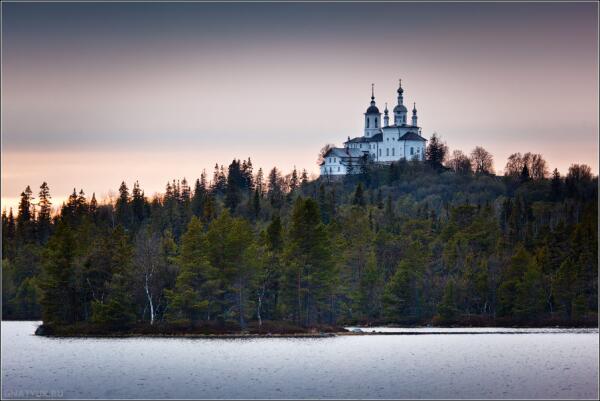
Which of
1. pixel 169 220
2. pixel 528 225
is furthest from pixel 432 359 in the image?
pixel 169 220

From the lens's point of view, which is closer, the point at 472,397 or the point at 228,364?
the point at 472,397

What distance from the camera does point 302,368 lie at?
2751 inches

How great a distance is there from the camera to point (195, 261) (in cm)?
10312

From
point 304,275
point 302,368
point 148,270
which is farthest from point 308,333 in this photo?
point 302,368

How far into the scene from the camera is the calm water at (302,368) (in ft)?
194

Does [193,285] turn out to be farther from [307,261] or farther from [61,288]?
[61,288]

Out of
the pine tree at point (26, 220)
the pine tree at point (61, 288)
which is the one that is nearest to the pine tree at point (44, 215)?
the pine tree at point (26, 220)

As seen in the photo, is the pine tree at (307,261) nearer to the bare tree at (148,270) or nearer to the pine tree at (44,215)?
the bare tree at (148,270)

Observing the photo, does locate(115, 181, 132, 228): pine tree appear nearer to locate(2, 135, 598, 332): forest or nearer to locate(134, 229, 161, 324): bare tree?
locate(2, 135, 598, 332): forest

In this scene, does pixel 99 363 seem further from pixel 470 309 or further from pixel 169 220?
Result: pixel 169 220

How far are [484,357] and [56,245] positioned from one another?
5191 cm

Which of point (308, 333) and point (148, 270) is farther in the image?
point (148, 270)

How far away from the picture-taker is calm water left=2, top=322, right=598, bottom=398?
59281 millimetres

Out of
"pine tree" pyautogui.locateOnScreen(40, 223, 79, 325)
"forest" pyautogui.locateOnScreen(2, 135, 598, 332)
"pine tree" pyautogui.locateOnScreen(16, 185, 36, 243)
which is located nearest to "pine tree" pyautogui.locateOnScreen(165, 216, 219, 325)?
"forest" pyautogui.locateOnScreen(2, 135, 598, 332)
